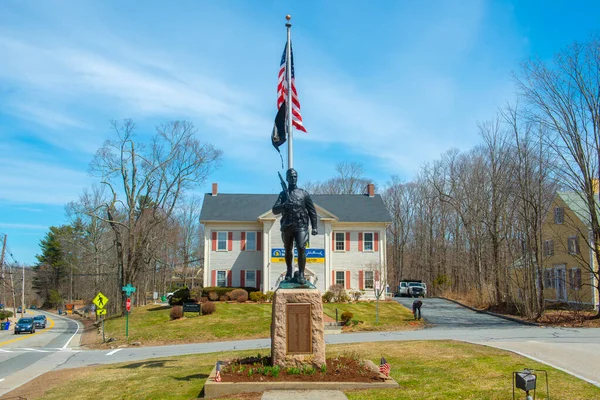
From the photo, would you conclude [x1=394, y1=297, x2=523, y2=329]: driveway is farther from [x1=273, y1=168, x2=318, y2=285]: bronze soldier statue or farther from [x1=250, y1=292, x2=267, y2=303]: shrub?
[x1=273, y1=168, x2=318, y2=285]: bronze soldier statue

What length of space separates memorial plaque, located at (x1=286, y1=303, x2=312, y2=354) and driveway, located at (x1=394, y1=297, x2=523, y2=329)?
57.8 ft

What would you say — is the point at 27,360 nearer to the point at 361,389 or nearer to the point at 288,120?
the point at 288,120

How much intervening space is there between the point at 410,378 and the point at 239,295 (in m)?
27.1

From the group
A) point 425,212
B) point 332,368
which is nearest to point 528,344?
point 332,368

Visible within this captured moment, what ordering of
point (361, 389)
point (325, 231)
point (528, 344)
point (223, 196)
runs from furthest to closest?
point (223, 196) → point (325, 231) → point (528, 344) → point (361, 389)

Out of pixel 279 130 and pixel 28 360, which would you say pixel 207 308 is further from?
pixel 279 130

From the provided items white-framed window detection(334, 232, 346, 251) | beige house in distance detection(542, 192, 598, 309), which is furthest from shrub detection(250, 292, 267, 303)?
beige house in distance detection(542, 192, 598, 309)

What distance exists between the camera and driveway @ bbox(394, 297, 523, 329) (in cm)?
2705

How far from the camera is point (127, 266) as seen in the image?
39.0 meters

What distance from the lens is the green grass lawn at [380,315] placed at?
28.3 m

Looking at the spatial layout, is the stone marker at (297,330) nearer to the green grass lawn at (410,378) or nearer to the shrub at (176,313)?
the green grass lawn at (410,378)

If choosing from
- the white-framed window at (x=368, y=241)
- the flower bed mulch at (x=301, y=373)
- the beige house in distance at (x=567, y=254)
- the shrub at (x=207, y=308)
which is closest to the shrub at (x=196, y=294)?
the shrub at (x=207, y=308)

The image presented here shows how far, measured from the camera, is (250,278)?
135ft

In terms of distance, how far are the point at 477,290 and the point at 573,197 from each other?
381 inches
